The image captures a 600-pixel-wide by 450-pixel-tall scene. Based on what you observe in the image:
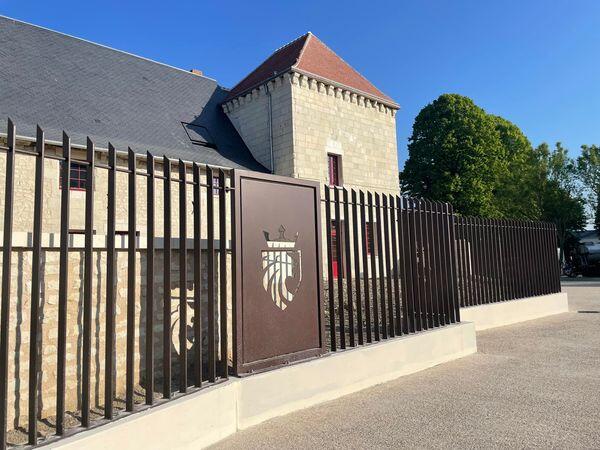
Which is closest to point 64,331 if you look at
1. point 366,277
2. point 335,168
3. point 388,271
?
point 366,277

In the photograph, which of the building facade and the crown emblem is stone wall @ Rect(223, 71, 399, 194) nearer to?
the building facade

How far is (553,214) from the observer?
30.7 meters

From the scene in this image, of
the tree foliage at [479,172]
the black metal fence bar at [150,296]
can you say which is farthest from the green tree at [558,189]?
the black metal fence bar at [150,296]

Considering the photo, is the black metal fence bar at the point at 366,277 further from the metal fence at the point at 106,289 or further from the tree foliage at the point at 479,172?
the tree foliage at the point at 479,172

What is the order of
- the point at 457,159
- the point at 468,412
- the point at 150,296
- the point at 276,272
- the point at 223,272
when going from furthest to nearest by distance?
the point at 457,159 → the point at 276,272 → the point at 468,412 → the point at 223,272 → the point at 150,296

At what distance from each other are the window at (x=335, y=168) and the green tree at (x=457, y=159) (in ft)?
40.2

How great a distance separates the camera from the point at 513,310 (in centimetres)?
966

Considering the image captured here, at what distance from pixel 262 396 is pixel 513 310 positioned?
24.4ft

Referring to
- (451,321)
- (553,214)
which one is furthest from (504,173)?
(451,321)

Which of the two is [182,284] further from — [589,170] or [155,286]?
[589,170]

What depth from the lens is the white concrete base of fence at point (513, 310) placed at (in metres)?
8.70

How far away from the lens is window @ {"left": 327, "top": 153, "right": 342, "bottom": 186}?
19.8 metres

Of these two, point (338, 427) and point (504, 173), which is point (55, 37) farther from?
point (504, 173)

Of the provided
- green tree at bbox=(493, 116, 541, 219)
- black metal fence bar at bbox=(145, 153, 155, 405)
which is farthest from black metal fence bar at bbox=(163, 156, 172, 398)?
green tree at bbox=(493, 116, 541, 219)
